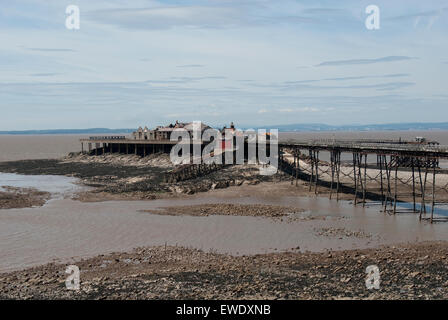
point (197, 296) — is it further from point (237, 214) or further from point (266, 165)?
point (266, 165)


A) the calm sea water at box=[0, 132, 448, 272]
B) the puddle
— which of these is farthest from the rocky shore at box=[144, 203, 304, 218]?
the puddle

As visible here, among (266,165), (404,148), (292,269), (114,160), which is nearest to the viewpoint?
(292,269)

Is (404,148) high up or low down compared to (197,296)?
up

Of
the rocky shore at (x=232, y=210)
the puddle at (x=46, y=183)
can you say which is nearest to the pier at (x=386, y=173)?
the rocky shore at (x=232, y=210)

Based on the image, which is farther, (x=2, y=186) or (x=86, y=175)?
(x=86, y=175)

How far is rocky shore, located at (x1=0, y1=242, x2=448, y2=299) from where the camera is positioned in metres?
18.8

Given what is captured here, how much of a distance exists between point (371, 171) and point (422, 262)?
36.5 metres

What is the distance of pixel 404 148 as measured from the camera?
3494cm

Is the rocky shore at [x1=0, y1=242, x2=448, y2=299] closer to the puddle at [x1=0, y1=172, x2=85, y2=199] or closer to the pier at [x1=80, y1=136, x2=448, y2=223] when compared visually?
the pier at [x1=80, y1=136, x2=448, y2=223]

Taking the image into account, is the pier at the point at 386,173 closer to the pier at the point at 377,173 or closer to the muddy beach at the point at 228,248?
the pier at the point at 377,173

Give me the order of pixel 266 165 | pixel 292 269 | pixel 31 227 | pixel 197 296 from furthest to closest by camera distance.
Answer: pixel 266 165, pixel 31 227, pixel 292 269, pixel 197 296

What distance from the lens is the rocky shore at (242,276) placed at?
18828mm

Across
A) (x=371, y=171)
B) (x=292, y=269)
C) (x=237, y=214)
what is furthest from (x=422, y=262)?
(x=371, y=171)

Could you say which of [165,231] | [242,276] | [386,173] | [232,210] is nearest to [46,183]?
[232,210]
